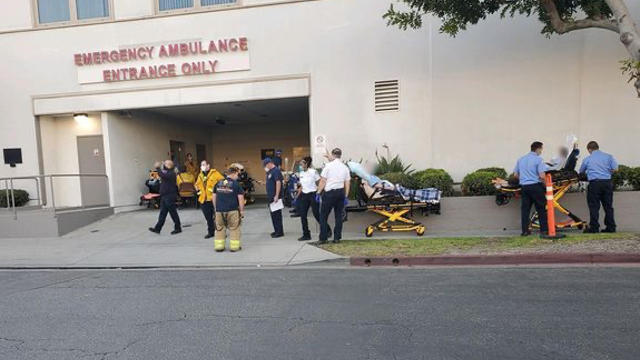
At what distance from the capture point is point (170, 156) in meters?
15.5

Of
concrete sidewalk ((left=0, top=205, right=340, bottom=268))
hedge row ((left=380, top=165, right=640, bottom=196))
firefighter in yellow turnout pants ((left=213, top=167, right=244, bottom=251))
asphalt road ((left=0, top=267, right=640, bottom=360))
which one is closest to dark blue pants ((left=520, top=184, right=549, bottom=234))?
hedge row ((left=380, top=165, right=640, bottom=196))

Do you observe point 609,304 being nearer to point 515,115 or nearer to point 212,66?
point 515,115

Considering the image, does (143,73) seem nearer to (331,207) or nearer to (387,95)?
(387,95)

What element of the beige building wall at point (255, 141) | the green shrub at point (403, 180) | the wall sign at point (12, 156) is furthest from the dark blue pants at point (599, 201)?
the wall sign at point (12, 156)

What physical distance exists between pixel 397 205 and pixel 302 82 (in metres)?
4.91

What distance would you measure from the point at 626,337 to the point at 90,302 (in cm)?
606

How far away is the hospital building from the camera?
33.0 ft

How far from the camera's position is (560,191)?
801 centimetres

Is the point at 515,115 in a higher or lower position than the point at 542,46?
lower

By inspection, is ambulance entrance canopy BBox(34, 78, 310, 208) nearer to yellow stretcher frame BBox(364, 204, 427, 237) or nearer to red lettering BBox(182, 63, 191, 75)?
red lettering BBox(182, 63, 191, 75)

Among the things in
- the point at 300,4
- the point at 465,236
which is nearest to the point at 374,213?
the point at 465,236

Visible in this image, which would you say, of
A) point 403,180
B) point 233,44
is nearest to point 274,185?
point 403,180

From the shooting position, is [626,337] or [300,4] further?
[300,4]

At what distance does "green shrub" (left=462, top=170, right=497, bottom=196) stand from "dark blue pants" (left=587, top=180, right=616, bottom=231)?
1.81m
